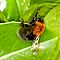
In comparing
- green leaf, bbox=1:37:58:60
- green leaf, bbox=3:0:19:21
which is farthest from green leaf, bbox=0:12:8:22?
green leaf, bbox=1:37:58:60

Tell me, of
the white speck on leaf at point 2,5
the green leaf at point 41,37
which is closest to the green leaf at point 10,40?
the green leaf at point 41,37

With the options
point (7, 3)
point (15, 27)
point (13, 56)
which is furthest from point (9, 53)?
point (7, 3)

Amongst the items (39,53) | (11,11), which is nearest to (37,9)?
(11,11)

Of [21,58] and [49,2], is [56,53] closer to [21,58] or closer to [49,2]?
[21,58]

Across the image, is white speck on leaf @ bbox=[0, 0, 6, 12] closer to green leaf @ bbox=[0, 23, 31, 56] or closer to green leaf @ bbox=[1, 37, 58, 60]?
green leaf @ bbox=[0, 23, 31, 56]

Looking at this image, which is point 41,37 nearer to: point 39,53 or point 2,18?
point 39,53

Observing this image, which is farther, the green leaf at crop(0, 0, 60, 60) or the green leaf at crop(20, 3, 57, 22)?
the green leaf at crop(20, 3, 57, 22)

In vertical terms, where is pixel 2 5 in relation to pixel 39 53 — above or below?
above

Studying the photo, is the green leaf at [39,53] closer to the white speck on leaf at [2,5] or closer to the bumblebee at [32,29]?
the bumblebee at [32,29]
